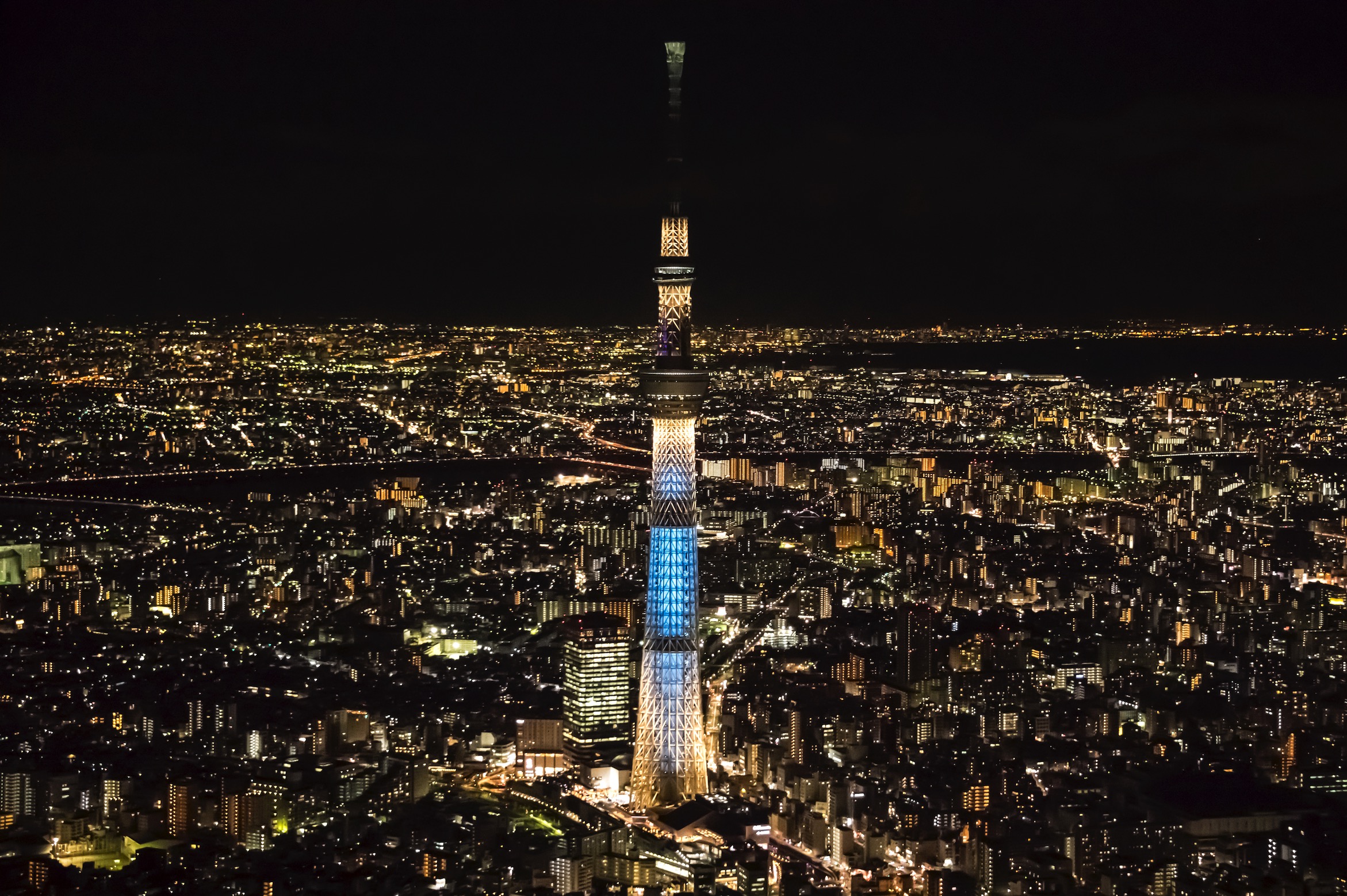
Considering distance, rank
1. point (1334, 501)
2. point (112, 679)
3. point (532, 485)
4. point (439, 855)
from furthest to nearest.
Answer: point (532, 485) < point (1334, 501) < point (112, 679) < point (439, 855)

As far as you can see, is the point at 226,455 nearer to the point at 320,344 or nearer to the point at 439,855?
the point at 320,344

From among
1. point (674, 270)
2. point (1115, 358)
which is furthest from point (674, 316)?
point (1115, 358)

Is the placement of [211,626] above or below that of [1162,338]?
below

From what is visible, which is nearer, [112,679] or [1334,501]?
[112,679]

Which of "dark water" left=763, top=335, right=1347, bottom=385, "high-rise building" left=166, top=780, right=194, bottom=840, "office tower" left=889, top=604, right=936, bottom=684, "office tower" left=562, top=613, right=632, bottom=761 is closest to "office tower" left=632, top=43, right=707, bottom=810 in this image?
"office tower" left=562, top=613, right=632, bottom=761

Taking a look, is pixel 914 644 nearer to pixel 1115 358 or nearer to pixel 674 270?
pixel 674 270

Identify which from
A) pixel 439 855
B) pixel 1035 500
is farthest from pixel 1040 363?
pixel 439 855
